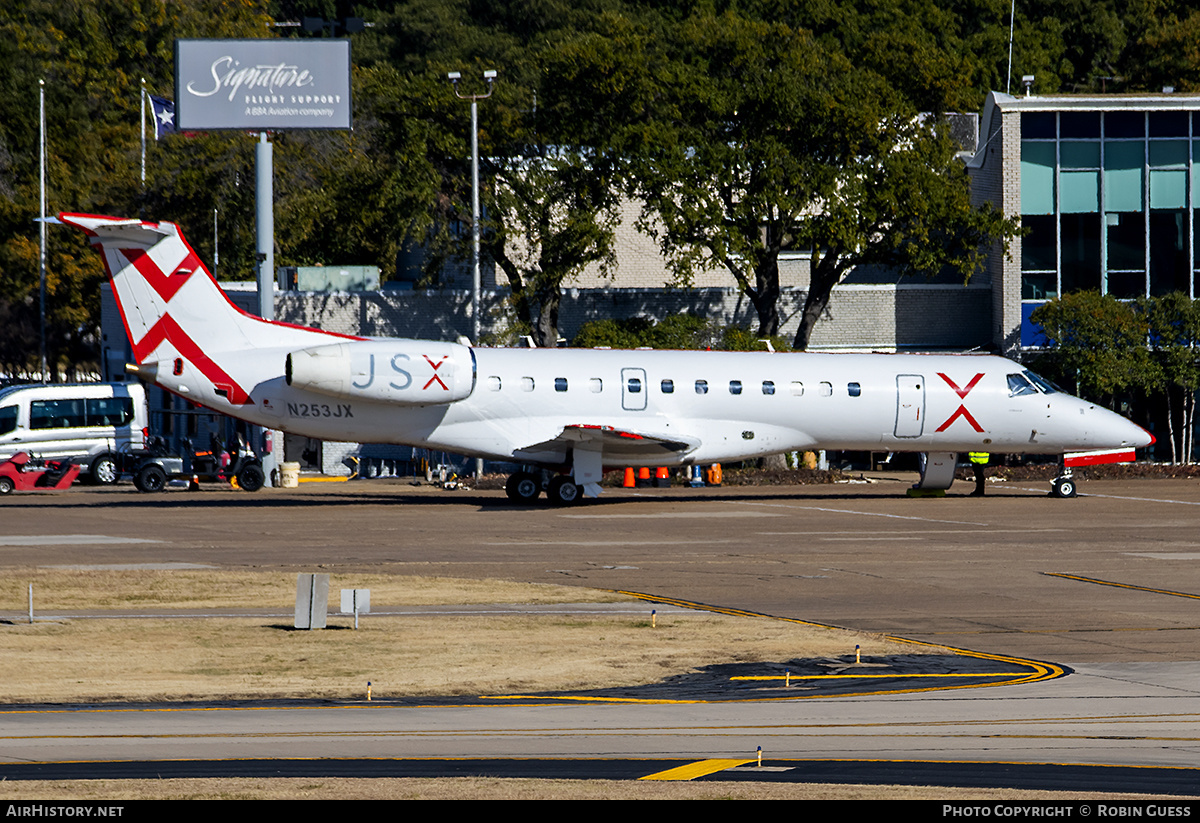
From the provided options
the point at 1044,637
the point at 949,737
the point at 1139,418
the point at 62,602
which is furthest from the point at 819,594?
the point at 1139,418

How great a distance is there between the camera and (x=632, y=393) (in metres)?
34.0

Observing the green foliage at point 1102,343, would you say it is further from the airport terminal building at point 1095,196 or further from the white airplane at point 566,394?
the white airplane at point 566,394

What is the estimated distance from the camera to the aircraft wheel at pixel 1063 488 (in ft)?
122

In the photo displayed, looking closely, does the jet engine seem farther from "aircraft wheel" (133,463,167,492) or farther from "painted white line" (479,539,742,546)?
"aircraft wheel" (133,463,167,492)

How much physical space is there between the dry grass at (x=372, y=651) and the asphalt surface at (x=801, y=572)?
3.01ft

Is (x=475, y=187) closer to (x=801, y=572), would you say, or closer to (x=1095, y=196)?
(x=1095, y=196)

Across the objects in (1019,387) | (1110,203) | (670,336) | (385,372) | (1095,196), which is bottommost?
(1019,387)

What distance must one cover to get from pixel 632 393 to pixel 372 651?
62.7 feet

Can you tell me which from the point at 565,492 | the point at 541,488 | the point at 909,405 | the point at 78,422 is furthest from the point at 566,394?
the point at 78,422

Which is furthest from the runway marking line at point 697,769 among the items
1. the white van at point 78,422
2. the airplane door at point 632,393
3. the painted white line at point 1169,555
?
the white van at point 78,422

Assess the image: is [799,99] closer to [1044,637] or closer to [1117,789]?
[1044,637]

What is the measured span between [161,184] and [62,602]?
173 ft

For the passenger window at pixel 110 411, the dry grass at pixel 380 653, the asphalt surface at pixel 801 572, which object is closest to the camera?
the asphalt surface at pixel 801 572
